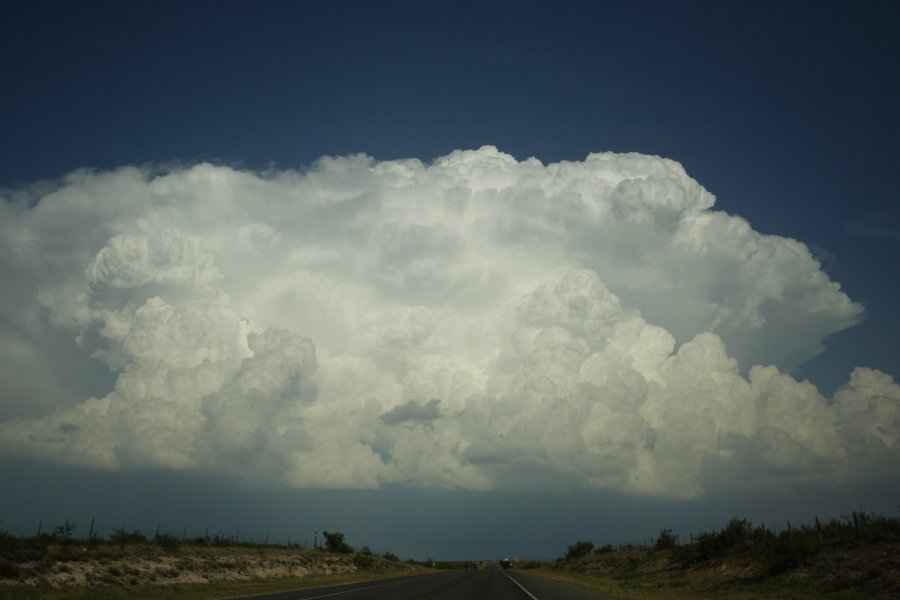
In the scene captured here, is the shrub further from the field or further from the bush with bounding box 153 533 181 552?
the bush with bounding box 153 533 181 552

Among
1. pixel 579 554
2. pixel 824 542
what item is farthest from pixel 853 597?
pixel 579 554

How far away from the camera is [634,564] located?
241ft

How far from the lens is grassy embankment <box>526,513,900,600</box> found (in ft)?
105

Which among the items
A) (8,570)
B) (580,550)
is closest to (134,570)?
(8,570)

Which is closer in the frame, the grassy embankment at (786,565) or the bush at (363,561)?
the grassy embankment at (786,565)

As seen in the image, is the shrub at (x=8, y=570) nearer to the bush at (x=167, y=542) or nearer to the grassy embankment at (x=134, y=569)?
the grassy embankment at (x=134, y=569)

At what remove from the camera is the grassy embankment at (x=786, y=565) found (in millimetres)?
31938

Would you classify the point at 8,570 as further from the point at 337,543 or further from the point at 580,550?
the point at 580,550

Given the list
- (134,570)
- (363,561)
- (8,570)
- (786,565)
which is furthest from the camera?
(363,561)

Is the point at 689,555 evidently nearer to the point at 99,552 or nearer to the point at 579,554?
the point at 99,552

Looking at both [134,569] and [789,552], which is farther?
[134,569]

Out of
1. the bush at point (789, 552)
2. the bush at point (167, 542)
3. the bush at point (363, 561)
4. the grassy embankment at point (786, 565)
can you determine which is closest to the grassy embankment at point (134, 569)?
the bush at point (167, 542)

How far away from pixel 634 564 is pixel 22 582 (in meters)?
59.7

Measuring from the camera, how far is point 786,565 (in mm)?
39094
